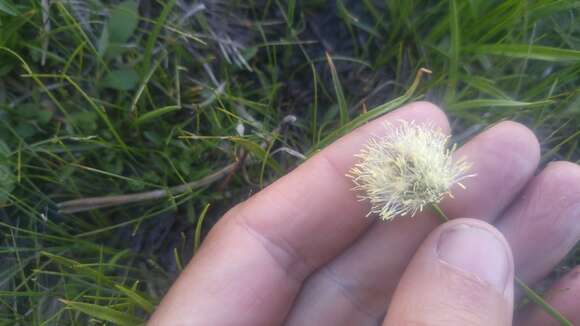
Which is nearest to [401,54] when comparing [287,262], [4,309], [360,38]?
[360,38]

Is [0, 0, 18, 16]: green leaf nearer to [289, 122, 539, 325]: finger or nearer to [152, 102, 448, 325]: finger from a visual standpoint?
[152, 102, 448, 325]: finger

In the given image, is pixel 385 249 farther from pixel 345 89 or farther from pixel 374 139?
pixel 345 89

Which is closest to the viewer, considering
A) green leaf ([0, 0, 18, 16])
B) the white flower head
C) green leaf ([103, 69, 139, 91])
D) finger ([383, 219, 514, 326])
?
finger ([383, 219, 514, 326])

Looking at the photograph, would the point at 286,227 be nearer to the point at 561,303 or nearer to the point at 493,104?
the point at 493,104

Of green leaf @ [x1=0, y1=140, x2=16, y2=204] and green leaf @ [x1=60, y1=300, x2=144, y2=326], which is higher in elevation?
green leaf @ [x1=0, y1=140, x2=16, y2=204]

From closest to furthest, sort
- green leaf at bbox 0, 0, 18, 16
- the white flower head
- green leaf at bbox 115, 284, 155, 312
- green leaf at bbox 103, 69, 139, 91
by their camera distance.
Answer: the white flower head → green leaf at bbox 115, 284, 155, 312 → green leaf at bbox 0, 0, 18, 16 → green leaf at bbox 103, 69, 139, 91

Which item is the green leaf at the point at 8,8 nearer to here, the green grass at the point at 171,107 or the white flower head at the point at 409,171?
the green grass at the point at 171,107

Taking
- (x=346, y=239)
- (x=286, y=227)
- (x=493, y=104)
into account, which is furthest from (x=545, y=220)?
(x=286, y=227)

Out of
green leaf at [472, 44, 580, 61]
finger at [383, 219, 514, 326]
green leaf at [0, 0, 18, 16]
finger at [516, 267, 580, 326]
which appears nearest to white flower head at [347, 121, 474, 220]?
finger at [383, 219, 514, 326]
